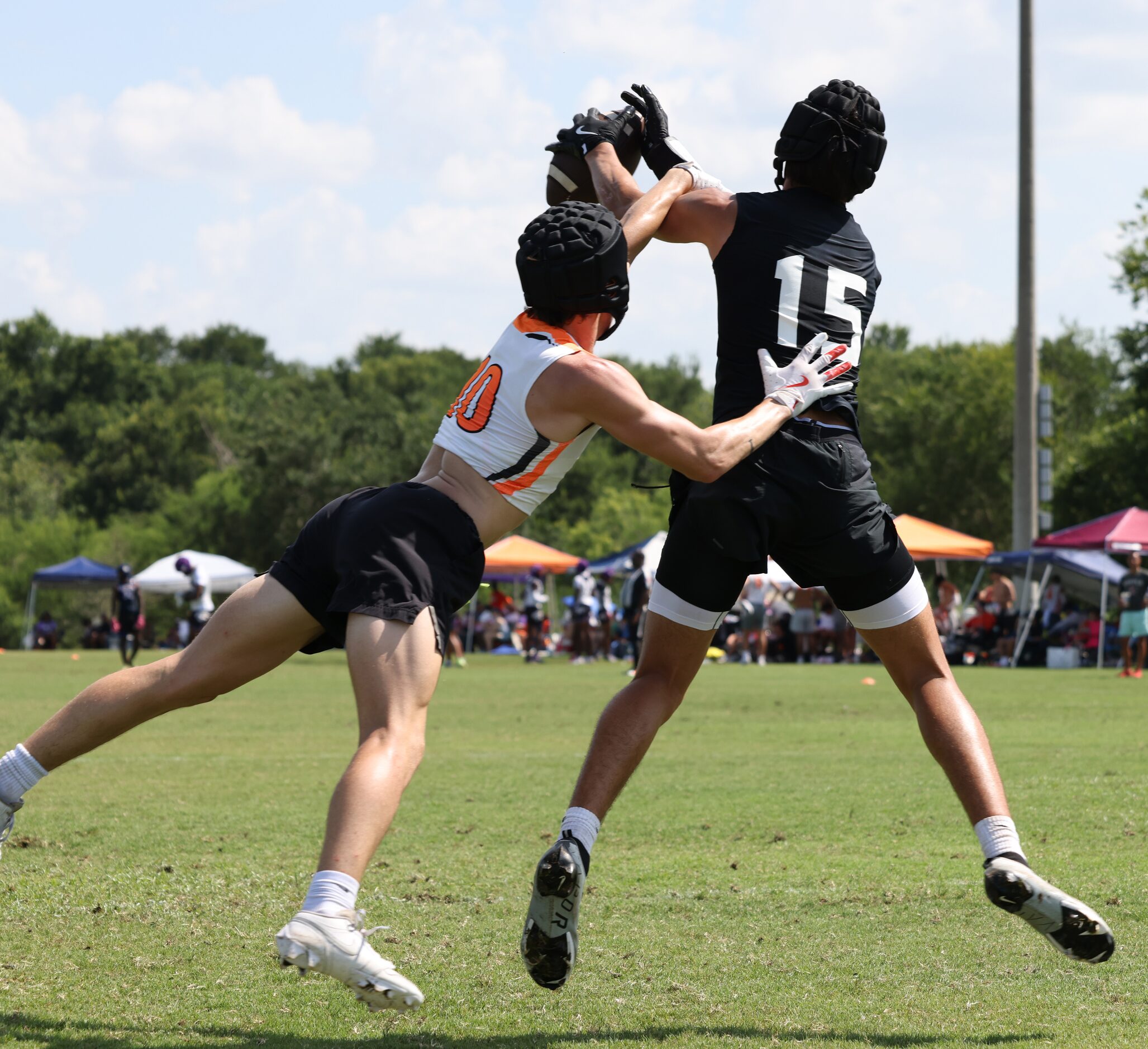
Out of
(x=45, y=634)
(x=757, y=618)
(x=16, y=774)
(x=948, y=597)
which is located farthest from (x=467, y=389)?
(x=45, y=634)

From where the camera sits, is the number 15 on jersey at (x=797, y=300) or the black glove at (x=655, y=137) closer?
the number 15 on jersey at (x=797, y=300)

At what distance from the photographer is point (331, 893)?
11.1 ft

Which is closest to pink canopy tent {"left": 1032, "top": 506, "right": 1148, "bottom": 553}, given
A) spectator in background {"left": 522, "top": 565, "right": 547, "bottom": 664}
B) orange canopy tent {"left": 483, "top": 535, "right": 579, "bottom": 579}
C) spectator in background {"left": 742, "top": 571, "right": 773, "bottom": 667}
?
spectator in background {"left": 742, "top": 571, "right": 773, "bottom": 667}

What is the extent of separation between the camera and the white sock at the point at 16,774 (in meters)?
4.16

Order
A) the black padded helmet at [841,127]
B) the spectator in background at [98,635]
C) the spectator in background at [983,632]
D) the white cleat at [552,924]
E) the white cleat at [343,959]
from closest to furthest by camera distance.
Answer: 1. the white cleat at [343,959]
2. the white cleat at [552,924]
3. the black padded helmet at [841,127]
4. the spectator in background at [983,632]
5. the spectator in background at [98,635]

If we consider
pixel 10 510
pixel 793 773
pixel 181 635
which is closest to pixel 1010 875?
pixel 793 773

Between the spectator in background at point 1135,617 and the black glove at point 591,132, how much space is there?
1981 cm

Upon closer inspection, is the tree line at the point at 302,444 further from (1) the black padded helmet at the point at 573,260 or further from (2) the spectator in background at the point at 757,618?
(1) the black padded helmet at the point at 573,260

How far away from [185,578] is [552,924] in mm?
37963

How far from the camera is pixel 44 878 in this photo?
18.3 feet

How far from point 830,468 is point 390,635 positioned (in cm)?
143

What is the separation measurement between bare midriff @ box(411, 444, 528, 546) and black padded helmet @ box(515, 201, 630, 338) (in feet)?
1.70

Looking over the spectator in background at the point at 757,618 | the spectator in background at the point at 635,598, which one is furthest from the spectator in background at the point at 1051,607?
the spectator in background at the point at 635,598

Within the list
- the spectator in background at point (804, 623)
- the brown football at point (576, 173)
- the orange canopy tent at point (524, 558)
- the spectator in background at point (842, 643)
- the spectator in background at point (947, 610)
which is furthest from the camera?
the orange canopy tent at point (524, 558)
